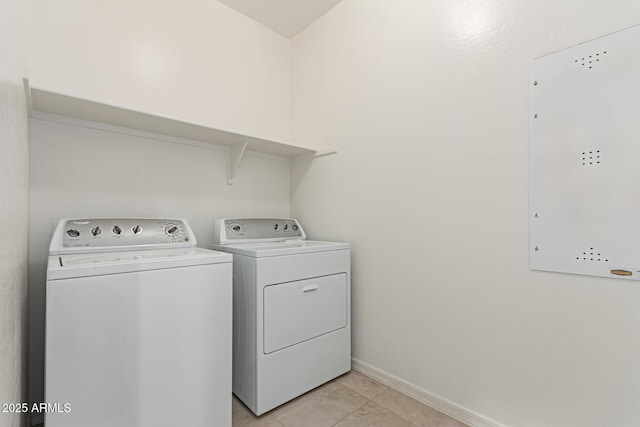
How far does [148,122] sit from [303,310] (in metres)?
1.40

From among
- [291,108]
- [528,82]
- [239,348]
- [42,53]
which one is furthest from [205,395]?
[291,108]

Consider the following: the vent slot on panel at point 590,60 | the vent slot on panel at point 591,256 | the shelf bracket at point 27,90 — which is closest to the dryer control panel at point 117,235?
the shelf bracket at point 27,90

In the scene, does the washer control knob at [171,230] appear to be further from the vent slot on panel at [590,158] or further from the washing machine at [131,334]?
the vent slot on panel at [590,158]

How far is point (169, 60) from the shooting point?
73.0 inches

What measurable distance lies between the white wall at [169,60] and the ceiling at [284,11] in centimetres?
7

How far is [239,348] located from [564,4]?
227 cm

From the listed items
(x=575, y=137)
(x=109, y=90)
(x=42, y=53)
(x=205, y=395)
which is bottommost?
(x=205, y=395)

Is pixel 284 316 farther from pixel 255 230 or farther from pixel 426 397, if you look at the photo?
pixel 426 397

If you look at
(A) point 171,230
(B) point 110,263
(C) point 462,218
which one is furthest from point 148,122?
(C) point 462,218

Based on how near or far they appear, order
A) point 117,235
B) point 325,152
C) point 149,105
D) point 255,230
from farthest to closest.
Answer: point 325,152 < point 255,230 < point 149,105 < point 117,235

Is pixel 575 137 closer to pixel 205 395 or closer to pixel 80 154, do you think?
pixel 205 395

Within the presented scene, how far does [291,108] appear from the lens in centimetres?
255

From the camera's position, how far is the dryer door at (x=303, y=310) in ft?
5.03

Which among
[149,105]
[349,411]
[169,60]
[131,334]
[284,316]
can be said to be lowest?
[349,411]
